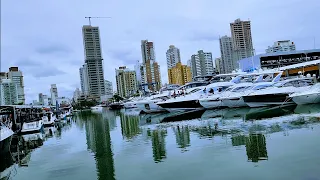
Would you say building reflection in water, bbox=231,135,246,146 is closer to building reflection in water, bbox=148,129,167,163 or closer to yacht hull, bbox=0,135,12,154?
building reflection in water, bbox=148,129,167,163

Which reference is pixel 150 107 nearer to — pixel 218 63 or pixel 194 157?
pixel 194 157

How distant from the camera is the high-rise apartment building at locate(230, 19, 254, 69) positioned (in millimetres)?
117312

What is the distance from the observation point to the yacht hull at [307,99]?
31.2m

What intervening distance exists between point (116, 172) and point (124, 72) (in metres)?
162

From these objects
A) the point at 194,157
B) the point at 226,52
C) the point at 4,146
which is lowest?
the point at 194,157

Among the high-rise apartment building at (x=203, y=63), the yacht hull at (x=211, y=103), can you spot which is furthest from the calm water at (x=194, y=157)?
the high-rise apartment building at (x=203, y=63)

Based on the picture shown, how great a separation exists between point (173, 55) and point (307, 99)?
135764 mm

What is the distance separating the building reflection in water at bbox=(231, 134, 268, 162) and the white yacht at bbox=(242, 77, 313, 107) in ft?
53.9

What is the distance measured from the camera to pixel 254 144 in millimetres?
16391

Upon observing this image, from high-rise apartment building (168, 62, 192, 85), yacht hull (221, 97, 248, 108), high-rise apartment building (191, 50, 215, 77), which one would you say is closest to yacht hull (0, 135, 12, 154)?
yacht hull (221, 97, 248, 108)

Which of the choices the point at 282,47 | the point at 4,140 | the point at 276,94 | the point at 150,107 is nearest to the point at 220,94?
the point at 276,94

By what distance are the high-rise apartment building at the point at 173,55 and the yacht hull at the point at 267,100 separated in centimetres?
12952

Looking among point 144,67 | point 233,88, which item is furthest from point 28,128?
point 144,67

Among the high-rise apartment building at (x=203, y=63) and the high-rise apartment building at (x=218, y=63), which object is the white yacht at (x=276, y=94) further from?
the high-rise apartment building at (x=218, y=63)
